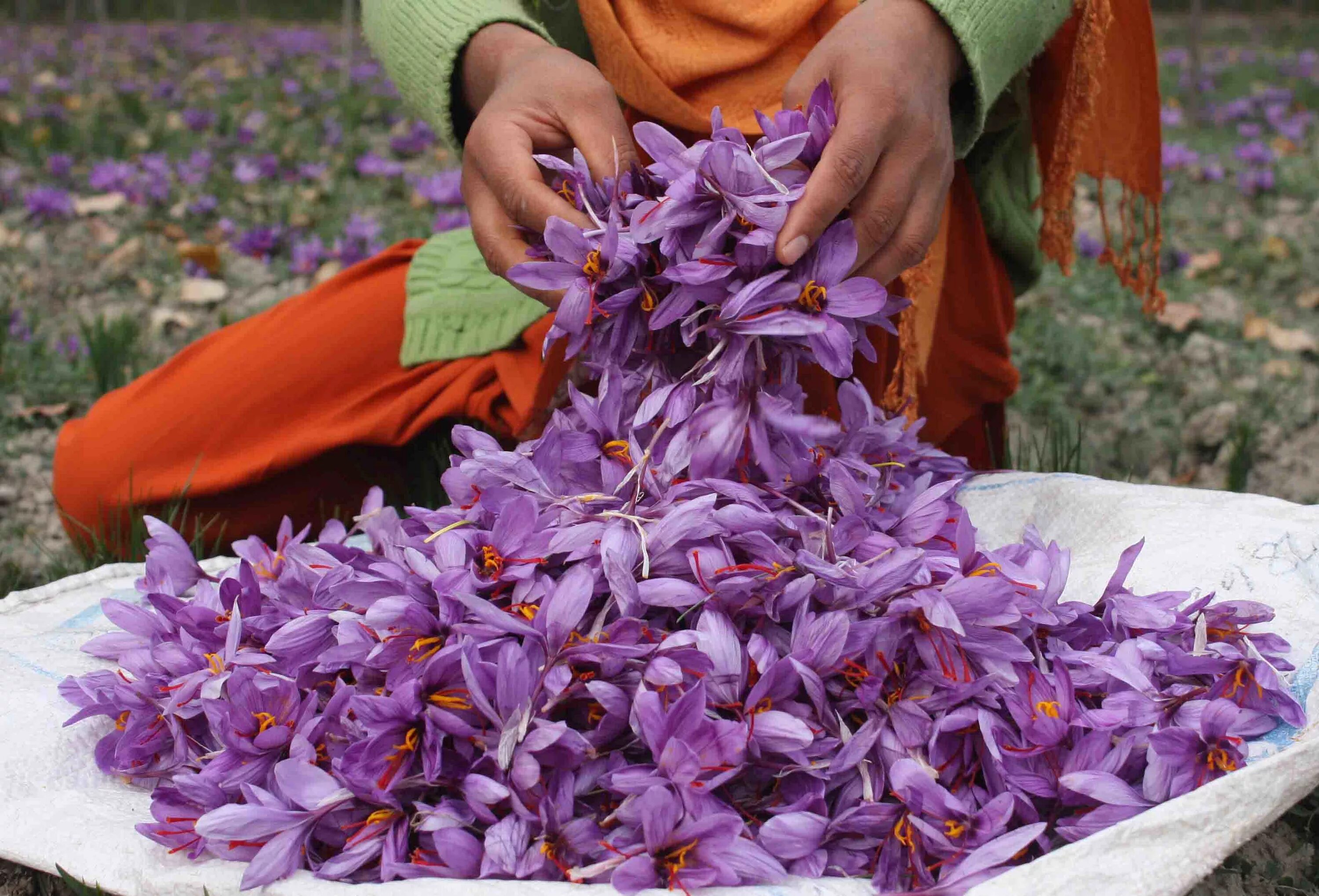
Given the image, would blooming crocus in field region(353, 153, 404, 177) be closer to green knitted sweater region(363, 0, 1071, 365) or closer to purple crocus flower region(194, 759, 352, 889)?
green knitted sweater region(363, 0, 1071, 365)

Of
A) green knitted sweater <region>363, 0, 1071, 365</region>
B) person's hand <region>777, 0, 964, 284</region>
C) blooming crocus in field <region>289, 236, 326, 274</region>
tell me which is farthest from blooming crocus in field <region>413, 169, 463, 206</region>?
person's hand <region>777, 0, 964, 284</region>

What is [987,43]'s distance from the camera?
1.34m

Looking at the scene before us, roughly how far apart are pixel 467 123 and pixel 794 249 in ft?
2.58

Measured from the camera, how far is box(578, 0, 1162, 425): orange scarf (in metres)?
1.58

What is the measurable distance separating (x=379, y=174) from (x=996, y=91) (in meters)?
3.21

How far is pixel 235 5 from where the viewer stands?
30.1 ft

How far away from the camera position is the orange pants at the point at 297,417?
1.88 metres

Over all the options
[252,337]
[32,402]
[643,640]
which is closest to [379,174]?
[32,402]

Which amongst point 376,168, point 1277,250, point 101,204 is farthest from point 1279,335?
point 101,204

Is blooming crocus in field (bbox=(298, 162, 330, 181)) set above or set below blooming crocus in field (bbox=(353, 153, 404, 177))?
below

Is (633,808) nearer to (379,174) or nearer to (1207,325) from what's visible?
(1207,325)

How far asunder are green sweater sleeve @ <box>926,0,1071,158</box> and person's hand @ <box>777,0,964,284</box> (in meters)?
0.04

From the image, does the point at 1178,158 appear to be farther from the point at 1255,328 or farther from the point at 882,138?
the point at 882,138

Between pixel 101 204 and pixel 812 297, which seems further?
pixel 101 204
